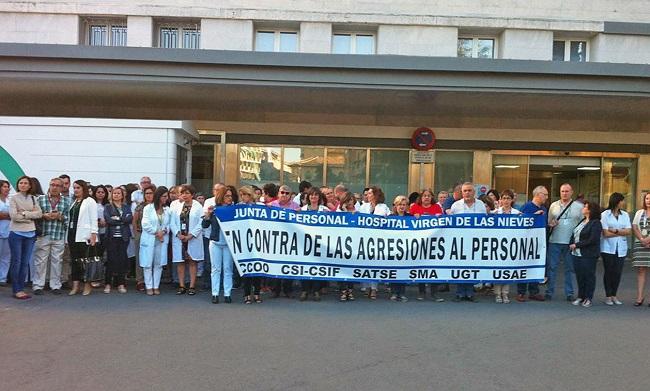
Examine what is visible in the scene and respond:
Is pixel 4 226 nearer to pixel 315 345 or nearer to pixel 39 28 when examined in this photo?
pixel 315 345

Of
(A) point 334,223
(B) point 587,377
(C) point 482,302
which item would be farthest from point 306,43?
(B) point 587,377

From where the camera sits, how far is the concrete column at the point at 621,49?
54.2 feet

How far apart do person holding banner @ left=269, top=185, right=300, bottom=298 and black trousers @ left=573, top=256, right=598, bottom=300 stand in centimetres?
470

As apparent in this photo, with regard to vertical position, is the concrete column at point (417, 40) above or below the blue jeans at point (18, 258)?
above

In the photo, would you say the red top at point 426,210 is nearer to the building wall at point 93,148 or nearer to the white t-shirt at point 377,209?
the white t-shirt at point 377,209

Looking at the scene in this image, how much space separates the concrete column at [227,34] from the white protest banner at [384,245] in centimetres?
930

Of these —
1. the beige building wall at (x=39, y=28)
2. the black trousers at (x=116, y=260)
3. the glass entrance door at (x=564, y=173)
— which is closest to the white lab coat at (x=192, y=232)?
the black trousers at (x=116, y=260)

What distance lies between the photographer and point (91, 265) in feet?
28.4

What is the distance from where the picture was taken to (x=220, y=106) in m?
14.9

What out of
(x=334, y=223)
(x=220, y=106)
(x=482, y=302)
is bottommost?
(x=482, y=302)

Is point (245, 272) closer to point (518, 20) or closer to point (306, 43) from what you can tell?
point (306, 43)

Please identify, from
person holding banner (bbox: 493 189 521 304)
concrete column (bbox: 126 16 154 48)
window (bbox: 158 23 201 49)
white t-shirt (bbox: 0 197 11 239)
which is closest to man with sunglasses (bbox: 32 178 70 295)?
white t-shirt (bbox: 0 197 11 239)

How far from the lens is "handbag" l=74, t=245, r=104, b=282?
8617 millimetres

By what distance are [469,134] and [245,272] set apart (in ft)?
31.0
